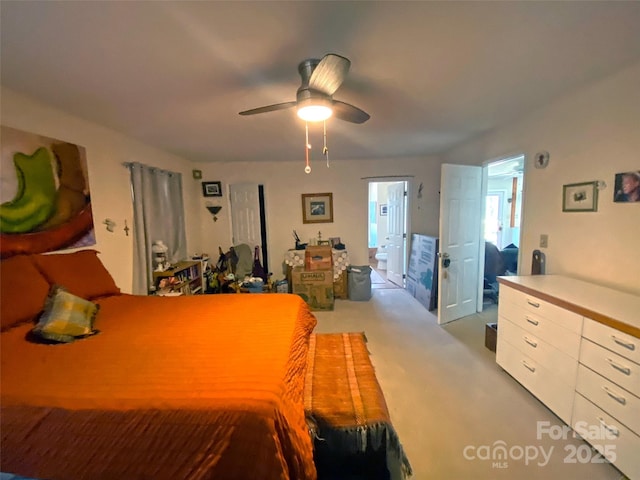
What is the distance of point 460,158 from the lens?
12.5 feet

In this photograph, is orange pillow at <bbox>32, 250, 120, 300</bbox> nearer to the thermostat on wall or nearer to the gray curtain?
the gray curtain

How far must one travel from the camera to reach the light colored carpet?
1503 mm

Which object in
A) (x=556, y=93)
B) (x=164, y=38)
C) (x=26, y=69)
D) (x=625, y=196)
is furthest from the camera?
(x=556, y=93)

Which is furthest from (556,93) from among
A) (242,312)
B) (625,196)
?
(242,312)

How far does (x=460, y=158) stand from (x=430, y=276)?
1.75m

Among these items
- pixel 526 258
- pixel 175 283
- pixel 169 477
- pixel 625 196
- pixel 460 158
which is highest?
pixel 460 158

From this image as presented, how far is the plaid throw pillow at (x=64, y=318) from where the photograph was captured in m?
1.49

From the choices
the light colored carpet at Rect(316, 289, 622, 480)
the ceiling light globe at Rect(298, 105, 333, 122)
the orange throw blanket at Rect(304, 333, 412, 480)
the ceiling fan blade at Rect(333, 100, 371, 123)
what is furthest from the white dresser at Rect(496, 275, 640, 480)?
the ceiling light globe at Rect(298, 105, 333, 122)

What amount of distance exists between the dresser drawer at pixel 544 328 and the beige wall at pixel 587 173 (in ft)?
1.82

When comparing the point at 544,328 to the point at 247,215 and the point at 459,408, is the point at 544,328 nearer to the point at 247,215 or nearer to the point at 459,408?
the point at 459,408

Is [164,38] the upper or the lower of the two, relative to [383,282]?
upper

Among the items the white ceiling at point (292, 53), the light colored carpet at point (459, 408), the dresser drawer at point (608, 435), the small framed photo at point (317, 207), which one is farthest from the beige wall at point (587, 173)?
the small framed photo at point (317, 207)

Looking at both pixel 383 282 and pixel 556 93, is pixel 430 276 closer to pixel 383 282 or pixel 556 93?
pixel 383 282

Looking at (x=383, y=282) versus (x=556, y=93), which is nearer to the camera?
(x=556, y=93)
